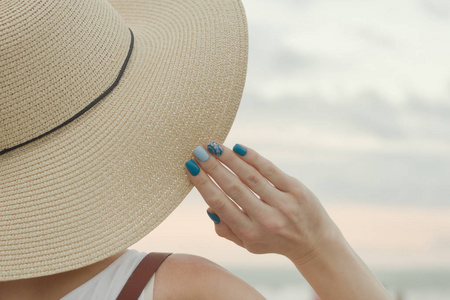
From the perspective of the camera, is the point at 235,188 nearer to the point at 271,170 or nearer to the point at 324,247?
the point at 271,170

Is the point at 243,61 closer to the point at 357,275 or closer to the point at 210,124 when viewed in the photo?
the point at 210,124

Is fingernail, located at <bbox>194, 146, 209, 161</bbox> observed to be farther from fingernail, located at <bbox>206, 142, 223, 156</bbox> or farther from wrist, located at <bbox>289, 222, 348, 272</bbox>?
wrist, located at <bbox>289, 222, 348, 272</bbox>

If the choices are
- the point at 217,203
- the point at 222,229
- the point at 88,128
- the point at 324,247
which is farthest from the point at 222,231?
the point at 88,128

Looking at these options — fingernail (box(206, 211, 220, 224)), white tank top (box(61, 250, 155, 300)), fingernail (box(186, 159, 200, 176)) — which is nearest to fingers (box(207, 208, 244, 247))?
fingernail (box(206, 211, 220, 224))

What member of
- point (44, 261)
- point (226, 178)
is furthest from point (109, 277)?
point (226, 178)

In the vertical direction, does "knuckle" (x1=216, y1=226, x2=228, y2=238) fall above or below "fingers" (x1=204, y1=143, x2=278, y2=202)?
below

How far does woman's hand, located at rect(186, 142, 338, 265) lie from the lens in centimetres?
Answer: 124

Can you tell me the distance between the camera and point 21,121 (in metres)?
1.35

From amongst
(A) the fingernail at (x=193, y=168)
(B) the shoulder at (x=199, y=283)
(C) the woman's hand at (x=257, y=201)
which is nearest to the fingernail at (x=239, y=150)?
(C) the woman's hand at (x=257, y=201)

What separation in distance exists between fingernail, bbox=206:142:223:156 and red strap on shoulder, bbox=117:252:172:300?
281mm

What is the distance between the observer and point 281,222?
125 centimetres

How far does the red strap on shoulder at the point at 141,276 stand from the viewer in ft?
4.15

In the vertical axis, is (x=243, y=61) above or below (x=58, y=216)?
above

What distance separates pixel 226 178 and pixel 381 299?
52 centimetres
